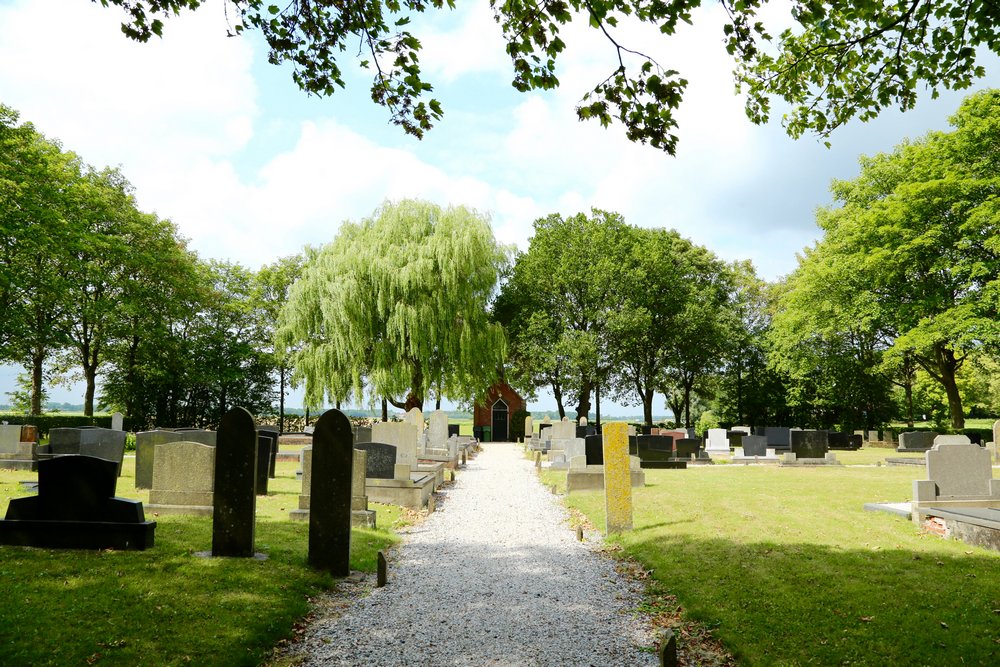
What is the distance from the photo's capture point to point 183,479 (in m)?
9.63

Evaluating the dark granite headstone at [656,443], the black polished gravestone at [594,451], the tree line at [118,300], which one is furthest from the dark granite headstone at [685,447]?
the tree line at [118,300]

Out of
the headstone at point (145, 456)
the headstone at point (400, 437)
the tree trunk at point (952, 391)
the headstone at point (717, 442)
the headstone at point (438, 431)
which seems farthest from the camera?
the tree trunk at point (952, 391)

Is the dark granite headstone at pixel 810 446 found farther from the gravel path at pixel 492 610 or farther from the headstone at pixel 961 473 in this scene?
the gravel path at pixel 492 610

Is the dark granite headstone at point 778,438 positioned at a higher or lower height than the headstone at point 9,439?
lower

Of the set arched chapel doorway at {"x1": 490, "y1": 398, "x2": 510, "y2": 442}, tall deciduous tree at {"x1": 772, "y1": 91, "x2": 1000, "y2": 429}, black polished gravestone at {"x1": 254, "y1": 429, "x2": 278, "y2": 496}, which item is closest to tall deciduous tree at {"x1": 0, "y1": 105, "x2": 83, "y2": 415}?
black polished gravestone at {"x1": 254, "y1": 429, "x2": 278, "y2": 496}

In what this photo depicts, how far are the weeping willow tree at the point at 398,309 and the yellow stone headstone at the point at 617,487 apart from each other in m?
19.7

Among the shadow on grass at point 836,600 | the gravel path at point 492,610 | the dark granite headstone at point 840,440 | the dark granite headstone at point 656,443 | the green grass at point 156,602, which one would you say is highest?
the dark granite headstone at point 656,443

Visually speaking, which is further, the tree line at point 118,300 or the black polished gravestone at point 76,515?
the tree line at point 118,300

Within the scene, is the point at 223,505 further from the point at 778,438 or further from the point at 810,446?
the point at 778,438

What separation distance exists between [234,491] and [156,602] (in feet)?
5.45

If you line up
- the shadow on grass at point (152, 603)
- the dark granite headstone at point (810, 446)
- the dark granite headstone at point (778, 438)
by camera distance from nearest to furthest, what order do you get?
the shadow on grass at point (152, 603) → the dark granite headstone at point (810, 446) → the dark granite headstone at point (778, 438)

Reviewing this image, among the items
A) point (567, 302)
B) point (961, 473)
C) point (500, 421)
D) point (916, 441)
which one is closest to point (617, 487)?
point (961, 473)

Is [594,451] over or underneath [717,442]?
over

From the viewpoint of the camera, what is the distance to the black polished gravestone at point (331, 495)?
7.00m
